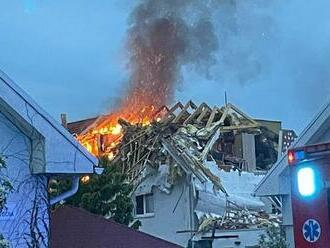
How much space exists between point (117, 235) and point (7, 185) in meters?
5.52

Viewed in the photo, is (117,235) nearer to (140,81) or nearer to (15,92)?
(15,92)

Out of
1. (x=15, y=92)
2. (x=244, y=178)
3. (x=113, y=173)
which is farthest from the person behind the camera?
(x=244, y=178)

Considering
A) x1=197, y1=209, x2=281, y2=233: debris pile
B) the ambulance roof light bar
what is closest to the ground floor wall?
x1=197, y1=209, x2=281, y2=233: debris pile

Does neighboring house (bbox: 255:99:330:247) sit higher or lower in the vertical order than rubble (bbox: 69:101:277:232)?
lower

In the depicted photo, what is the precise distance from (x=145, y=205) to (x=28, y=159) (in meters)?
15.6

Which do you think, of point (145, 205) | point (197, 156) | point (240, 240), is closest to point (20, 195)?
point (240, 240)

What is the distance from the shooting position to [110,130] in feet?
98.1

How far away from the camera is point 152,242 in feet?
46.4

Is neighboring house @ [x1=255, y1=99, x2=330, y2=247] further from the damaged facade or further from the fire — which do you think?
the fire

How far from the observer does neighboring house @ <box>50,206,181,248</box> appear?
13.1m

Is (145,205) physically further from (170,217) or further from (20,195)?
(20,195)

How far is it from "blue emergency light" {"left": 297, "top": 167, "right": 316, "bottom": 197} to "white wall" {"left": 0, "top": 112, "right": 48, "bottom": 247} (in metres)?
5.39

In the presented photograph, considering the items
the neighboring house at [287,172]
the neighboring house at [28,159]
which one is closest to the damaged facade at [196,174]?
the neighboring house at [287,172]

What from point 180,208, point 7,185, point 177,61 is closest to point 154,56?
point 177,61
